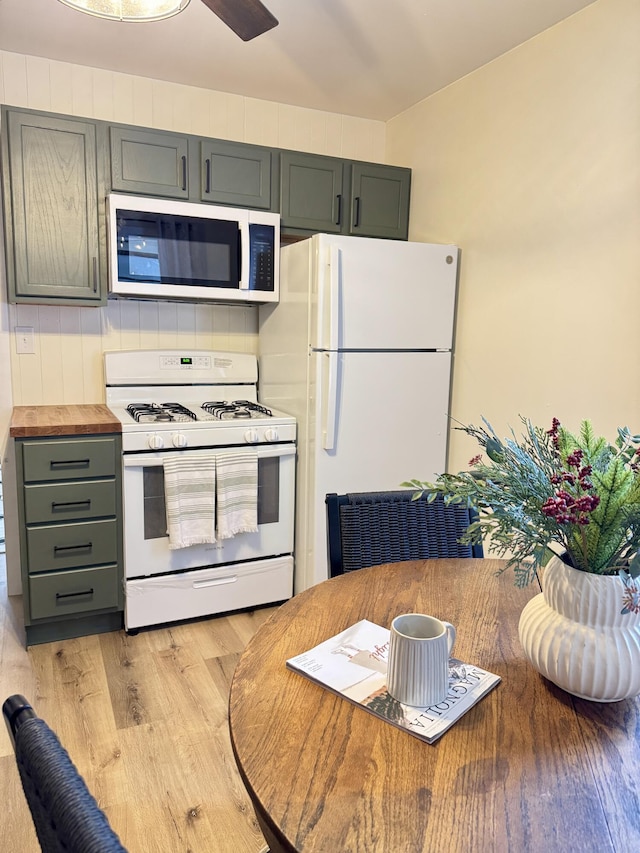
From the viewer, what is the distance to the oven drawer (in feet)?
8.77

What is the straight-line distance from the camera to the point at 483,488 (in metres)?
0.97

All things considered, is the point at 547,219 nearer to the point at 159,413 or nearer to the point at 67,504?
the point at 159,413

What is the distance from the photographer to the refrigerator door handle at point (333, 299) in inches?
104

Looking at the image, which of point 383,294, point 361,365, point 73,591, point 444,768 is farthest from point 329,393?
point 444,768

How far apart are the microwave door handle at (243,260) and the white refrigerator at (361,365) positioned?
0.19 metres

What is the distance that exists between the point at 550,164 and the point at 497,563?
1706mm

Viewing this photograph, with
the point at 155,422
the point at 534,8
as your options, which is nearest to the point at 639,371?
the point at 534,8

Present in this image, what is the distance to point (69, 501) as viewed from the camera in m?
2.52

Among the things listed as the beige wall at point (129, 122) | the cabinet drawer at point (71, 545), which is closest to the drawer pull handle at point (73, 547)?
the cabinet drawer at point (71, 545)

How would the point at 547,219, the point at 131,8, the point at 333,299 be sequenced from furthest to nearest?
1. the point at 333,299
2. the point at 547,219
3. the point at 131,8

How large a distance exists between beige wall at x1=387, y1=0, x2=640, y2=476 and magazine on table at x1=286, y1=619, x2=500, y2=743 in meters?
1.44

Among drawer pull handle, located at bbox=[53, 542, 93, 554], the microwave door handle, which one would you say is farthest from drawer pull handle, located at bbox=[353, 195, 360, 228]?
drawer pull handle, located at bbox=[53, 542, 93, 554]

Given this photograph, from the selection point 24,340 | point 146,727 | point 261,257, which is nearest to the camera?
point 146,727

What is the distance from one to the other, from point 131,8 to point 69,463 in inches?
64.6
